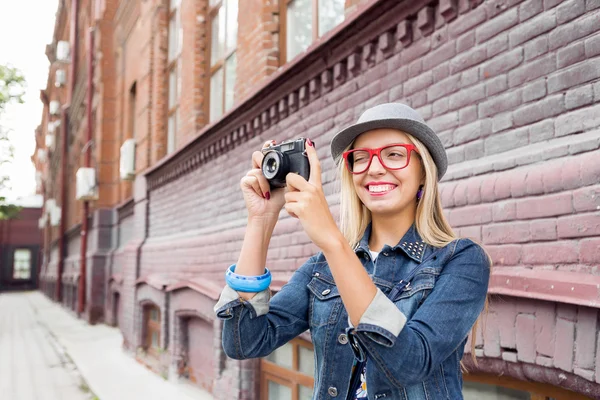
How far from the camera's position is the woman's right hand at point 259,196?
168 cm

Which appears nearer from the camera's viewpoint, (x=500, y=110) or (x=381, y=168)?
(x=381, y=168)

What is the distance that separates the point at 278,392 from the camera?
4.75m

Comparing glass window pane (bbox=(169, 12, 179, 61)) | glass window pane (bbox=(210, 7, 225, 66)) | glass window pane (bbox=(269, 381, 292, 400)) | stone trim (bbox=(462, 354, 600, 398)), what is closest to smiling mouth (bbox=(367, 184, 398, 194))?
stone trim (bbox=(462, 354, 600, 398))

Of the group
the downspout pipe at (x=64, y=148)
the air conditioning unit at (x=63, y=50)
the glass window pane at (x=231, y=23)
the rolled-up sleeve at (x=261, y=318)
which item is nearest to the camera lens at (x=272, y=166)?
the rolled-up sleeve at (x=261, y=318)

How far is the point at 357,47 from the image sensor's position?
140 inches

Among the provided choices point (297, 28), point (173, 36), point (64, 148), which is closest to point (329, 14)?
point (297, 28)

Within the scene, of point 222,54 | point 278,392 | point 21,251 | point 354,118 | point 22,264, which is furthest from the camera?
point 22,264

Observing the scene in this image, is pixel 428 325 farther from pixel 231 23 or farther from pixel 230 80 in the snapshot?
pixel 231 23

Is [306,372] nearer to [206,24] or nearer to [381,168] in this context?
[381,168]

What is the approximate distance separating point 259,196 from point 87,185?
12981mm

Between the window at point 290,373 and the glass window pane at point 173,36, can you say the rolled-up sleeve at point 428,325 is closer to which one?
the window at point 290,373

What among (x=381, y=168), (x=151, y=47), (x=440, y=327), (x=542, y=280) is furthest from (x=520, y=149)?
(x=151, y=47)

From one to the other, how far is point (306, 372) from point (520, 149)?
8.61 feet

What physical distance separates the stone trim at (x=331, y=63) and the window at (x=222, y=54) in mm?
715
